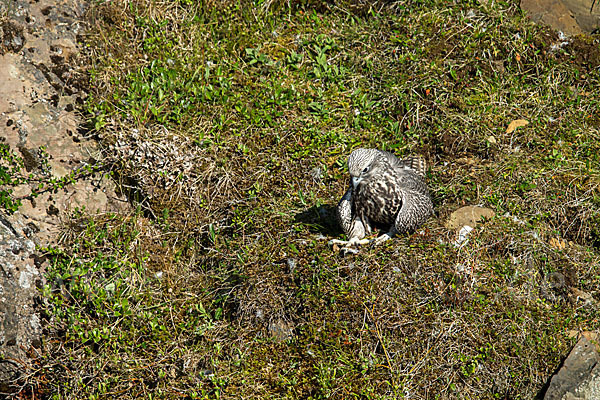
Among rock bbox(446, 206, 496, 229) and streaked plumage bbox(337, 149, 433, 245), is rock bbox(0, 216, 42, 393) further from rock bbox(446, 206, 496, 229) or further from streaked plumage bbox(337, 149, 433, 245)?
rock bbox(446, 206, 496, 229)

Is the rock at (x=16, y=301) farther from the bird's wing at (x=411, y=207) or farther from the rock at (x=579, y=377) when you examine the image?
the rock at (x=579, y=377)

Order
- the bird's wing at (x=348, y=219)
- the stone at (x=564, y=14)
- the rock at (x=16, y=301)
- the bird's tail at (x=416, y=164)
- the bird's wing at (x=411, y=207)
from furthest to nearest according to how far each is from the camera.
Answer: the stone at (x=564, y=14) → the bird's tail at (x=416, y=164) → the bird's wing at (x=348, y=219) → the bird's wing at (x=411, y=207) → the rock at (x=16, y=301)

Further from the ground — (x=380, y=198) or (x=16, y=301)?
(x=380, y=198)

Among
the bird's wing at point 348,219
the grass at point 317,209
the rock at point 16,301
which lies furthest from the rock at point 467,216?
the rock at point 16,301

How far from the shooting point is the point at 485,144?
6770 mm

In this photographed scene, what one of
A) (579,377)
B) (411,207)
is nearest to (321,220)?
(411,207)

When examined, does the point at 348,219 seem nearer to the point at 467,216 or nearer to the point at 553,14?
the point at 467,216

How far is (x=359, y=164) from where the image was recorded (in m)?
5.21

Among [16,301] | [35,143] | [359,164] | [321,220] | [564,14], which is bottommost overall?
[16,301]

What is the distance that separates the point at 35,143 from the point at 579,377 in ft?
19.2

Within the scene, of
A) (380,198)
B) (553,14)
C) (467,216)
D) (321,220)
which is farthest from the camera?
(553,14)

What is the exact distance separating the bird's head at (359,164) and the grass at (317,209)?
0.81 meters

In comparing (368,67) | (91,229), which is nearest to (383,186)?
(368,67)

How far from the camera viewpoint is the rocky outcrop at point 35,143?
546 cm
